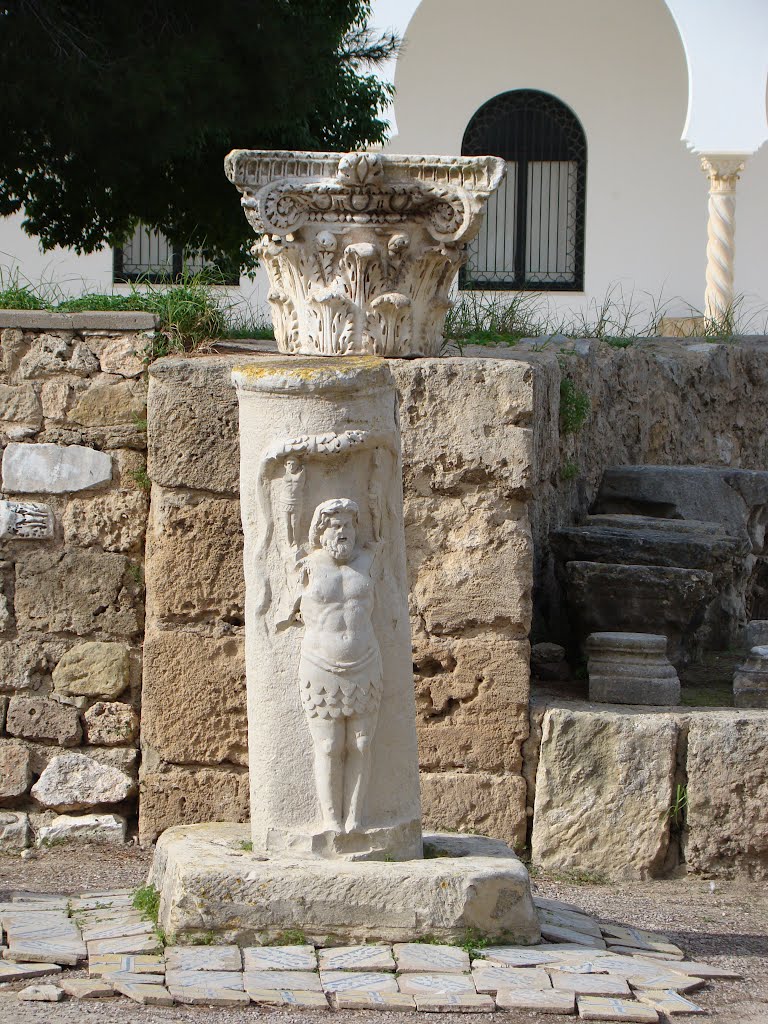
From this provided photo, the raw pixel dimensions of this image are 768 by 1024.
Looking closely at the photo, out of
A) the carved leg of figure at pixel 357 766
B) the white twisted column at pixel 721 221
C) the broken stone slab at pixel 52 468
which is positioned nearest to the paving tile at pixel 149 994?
the carved leg of figure at pixel 357 766

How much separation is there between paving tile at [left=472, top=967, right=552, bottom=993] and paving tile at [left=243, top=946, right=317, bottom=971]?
42 centimetres

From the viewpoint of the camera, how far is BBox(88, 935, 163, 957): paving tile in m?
4.05

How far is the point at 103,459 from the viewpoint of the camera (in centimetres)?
563

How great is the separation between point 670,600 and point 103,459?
2174 millimetres

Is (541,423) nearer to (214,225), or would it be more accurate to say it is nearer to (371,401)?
(371,401)

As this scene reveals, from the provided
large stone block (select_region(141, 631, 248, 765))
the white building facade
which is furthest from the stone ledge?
the white building facade

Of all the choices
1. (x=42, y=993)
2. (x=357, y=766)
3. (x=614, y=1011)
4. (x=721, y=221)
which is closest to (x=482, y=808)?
(x=357, y=766)

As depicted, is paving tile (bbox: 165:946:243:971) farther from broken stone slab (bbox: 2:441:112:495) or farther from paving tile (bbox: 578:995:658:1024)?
broken stone slab (bbox: 2:441:112:495)

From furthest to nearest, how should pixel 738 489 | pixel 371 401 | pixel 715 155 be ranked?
pixel 715 155
pixel 738 489
pixel 371 401

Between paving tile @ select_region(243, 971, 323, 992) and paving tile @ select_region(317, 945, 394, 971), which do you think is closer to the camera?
paving tile @ select_region(243, 971, 323, 992)

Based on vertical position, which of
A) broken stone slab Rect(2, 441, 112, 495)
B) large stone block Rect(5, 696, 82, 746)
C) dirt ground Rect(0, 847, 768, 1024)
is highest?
broken stone slab Rect(2, 441, 112, 495)

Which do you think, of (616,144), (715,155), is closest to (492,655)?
(715,155)

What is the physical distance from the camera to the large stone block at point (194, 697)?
546 cm

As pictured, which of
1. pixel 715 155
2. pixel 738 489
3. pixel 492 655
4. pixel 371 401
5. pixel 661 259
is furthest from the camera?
pixel 661 259
